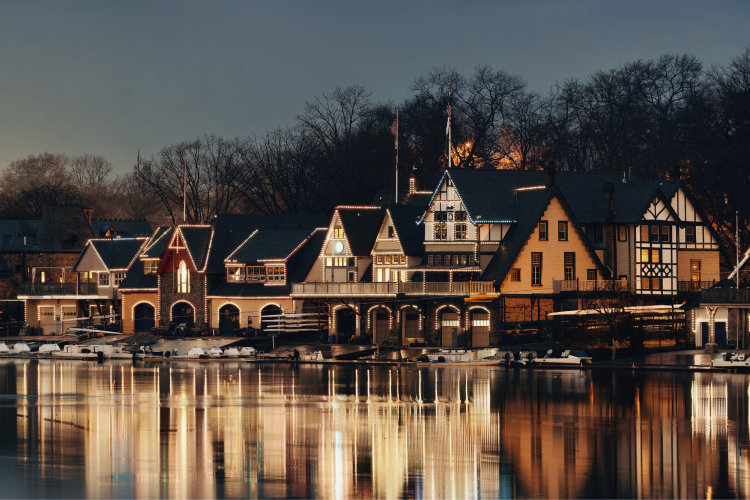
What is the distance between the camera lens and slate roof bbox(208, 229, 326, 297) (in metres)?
96.8

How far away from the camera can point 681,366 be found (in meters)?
69.8

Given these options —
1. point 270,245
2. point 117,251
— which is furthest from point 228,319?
point 117,251

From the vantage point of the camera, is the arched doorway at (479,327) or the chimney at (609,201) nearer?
the arched doorway at (479,327)

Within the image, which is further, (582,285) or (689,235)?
(689,235)

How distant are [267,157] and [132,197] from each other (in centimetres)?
5128

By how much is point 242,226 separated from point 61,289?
837 inches

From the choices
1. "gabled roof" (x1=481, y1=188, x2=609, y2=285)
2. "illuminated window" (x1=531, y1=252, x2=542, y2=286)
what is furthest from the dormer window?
"illuminated window" (x1=531, y1=252, x2=542, y2=286)

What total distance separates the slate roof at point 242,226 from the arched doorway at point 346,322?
11316 mm

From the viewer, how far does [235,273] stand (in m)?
99.6

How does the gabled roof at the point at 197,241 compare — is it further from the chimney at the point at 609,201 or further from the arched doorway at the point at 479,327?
the chimney at the point at 609,201

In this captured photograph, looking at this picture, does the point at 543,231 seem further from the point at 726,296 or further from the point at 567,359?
the point at 726,296

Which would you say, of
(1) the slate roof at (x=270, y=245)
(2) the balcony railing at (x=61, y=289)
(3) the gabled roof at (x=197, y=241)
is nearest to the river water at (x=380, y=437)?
(1) the slate roof at (x=270, y=245)

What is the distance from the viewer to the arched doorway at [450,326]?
86.4m

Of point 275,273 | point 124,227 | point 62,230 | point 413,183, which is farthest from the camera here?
point 124,227
